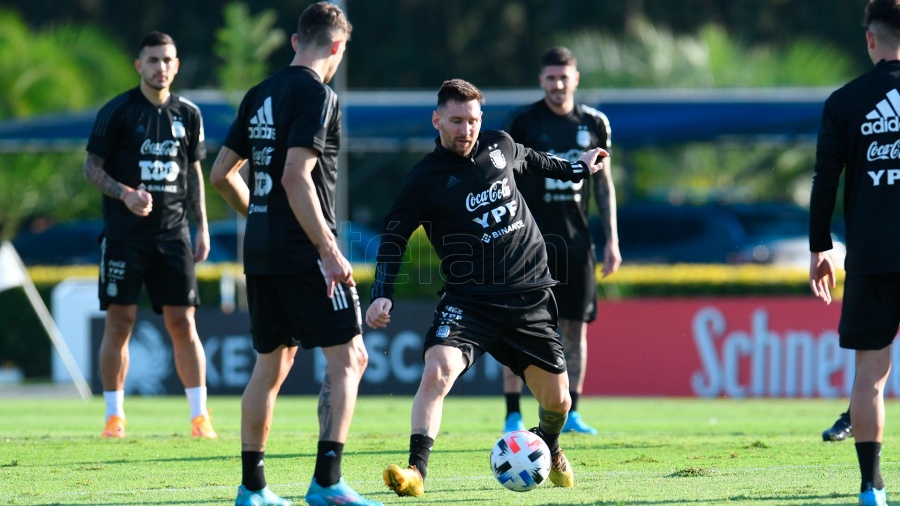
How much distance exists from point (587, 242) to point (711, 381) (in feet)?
22.1

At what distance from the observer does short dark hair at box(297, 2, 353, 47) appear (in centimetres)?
622

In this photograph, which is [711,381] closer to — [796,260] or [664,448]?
[664,448]

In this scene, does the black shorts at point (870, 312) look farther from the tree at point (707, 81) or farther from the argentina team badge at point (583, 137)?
the tree at point (707, 81)

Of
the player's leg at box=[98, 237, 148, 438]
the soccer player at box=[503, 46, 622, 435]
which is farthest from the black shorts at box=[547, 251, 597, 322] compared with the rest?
the player's leg at box=[98, 237, 148, 438]

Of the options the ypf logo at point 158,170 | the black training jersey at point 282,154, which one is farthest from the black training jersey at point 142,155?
the black training jersey at point 282,154

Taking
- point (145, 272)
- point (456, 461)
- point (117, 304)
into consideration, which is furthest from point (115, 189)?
point (456, 461)

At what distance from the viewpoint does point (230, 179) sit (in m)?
6.57

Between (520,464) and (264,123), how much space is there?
2.06 m

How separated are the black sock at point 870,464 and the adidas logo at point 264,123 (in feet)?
10.0

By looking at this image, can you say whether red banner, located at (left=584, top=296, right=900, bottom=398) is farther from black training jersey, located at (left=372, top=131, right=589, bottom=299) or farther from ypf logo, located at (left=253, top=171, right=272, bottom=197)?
ypf logo, located at (left=253, top=171, right=272, bottom=197)

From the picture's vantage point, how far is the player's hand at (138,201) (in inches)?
341

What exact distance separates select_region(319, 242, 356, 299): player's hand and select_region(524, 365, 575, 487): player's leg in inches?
52.5

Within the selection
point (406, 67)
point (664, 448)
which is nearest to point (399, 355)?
point (664, 448)

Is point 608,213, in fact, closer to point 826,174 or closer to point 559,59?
point 559,59
